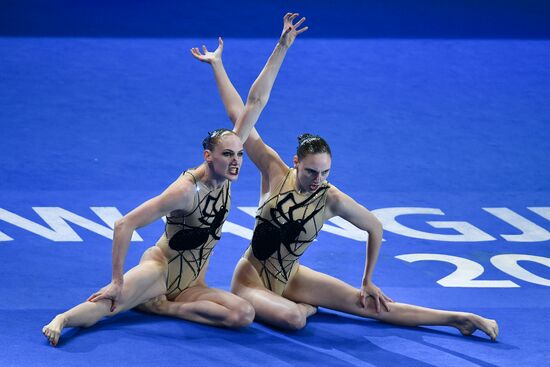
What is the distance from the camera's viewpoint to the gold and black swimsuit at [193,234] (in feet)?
22.5

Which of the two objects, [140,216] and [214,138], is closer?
[140,216]

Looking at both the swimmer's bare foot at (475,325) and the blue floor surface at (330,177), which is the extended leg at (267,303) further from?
the swimmer's bare foot at (475,325)

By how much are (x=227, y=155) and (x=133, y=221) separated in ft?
2.14

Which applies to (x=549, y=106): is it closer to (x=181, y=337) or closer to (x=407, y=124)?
(x=407, y=124)

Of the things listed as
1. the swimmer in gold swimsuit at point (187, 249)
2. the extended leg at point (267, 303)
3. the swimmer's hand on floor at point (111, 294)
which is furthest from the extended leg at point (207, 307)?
the swimmer's hand on floor at point (111, 294)

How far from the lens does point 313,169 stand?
22.0 feet

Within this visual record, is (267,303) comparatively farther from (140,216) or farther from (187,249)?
(140,216)

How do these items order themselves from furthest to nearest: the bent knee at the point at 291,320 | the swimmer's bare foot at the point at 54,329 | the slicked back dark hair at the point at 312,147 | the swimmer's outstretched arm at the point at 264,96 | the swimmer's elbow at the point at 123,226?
the swimmer's outstretched arm at the point at 264,96 < the bent knee at the point at 291,320 < the slicked back dark hair at the point at 312,147 < the swimmer's elbow at the point at 123,226 < the swimmer's bare foot at the point at 54,329

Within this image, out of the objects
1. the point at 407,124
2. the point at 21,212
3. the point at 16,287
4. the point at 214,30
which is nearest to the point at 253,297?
the point at 16,287

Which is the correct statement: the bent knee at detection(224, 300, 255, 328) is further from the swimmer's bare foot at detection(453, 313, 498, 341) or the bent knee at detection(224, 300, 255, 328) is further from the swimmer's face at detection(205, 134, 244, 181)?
the swimmer's bare foot at detection(453, 313, 498, 341)

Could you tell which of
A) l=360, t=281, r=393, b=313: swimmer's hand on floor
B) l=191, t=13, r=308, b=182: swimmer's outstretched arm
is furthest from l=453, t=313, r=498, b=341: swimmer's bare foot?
l=191, t=13, r=308, b=182: swimmer's outstretched arm

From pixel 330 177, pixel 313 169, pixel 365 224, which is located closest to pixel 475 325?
pixel 365 224

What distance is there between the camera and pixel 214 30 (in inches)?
522

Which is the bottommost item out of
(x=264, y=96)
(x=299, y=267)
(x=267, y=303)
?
(x=267, y=303)
